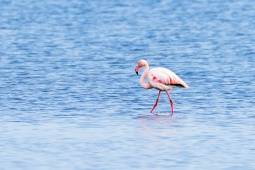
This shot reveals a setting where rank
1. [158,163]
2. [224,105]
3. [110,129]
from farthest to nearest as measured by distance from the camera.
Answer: [224,105] → [110,129] → [158,163]

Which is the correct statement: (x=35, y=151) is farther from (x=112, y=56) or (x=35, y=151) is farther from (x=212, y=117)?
(x=112, y=56)

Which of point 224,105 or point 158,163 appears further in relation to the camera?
point 224,105

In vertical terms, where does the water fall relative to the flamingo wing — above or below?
below

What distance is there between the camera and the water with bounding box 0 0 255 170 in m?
12.9

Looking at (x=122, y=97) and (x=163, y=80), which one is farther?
(x=122, y=97)

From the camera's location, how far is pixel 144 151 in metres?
13.0

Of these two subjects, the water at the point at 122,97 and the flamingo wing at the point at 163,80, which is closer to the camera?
the water at the point at 122,97

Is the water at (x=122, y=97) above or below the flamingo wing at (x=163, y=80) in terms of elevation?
below

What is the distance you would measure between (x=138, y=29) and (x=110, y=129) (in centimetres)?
2044

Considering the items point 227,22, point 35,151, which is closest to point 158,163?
point 35,151

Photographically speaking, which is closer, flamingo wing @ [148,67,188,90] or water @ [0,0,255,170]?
water @ [0,0,255,170]

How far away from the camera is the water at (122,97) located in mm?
12875

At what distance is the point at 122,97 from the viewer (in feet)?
59.7

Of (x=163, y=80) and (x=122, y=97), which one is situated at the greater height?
(x=163, y=80)
